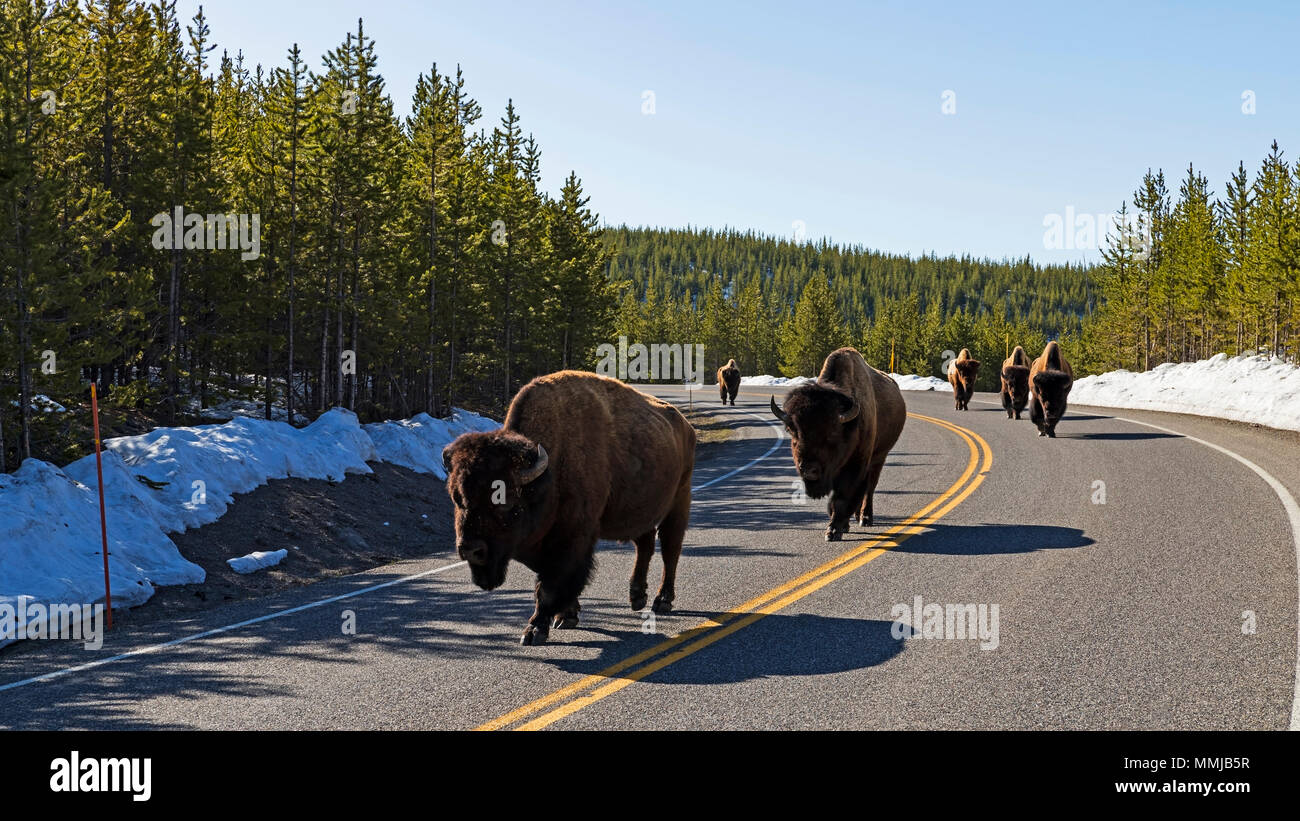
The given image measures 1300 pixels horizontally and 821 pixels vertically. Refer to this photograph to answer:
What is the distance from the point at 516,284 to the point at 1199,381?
91.2ft

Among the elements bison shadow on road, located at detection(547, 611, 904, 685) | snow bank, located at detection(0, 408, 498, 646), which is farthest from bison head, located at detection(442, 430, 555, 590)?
snow bank, located at detection(0, 408, 498, 646)

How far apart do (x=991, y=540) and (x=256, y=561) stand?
354 inches

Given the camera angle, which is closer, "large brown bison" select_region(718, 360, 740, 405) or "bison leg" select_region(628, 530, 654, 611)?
"bison leg" select_region(628, 530, 654, 611)

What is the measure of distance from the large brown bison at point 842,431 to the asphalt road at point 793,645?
564 millimetres

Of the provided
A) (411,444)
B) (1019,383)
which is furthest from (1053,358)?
(411,444)

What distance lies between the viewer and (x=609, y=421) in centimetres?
692

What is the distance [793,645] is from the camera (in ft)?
20.2

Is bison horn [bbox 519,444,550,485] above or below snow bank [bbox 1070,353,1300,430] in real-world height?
below

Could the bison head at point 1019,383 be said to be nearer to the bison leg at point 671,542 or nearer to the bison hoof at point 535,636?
the bison leg at point 671,542

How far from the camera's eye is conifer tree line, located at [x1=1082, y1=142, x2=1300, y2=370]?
160 ft

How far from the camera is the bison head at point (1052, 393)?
21.3 meters

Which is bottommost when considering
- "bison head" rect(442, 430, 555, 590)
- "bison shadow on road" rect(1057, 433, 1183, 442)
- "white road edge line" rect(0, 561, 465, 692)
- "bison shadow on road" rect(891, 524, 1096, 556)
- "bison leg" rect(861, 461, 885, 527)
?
"white road edge line" rect(0, 561, 465, 692)

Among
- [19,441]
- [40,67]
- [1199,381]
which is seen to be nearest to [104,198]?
[40,67]

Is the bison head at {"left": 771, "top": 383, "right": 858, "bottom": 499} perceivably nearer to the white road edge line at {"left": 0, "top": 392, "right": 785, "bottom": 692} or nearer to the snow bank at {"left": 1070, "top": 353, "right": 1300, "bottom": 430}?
the white road edge line at {"left": 0, "top": 392, "right": 785, "bottom": 692}
